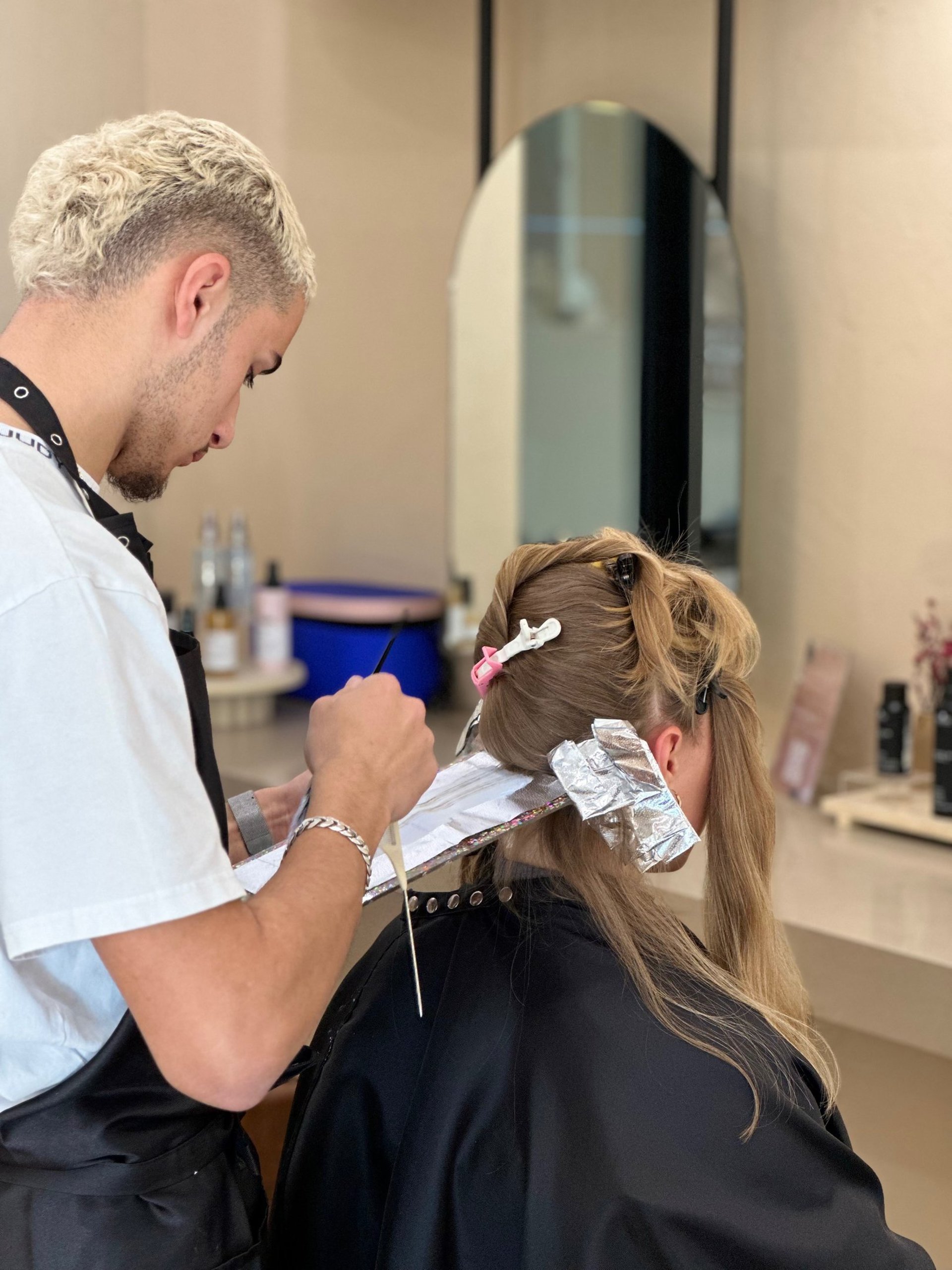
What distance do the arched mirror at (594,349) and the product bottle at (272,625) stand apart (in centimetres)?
46

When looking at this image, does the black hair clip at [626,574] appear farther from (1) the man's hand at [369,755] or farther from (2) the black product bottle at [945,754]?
(2) the black product bottle at [945,754]

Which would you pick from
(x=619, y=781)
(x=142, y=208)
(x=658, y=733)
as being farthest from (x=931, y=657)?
(x=142, y=208)

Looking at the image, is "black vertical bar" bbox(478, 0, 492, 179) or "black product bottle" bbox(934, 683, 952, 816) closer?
"black product bottle" bbox(934, 683, 952, 816)

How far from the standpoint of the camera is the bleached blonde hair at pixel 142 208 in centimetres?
99

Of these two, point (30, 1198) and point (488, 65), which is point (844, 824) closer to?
point (30, 1198)

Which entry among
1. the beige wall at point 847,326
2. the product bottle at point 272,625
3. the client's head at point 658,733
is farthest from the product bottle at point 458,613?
the client's head at point 658,733

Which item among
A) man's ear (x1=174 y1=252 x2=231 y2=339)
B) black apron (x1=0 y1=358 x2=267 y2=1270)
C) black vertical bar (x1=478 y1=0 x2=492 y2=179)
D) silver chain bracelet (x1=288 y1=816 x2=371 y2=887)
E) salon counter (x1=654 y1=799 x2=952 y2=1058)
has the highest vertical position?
black vertical bar (x1=478 y1=0 x2=492 y2=179)

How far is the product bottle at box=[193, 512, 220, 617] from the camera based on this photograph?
303 cm

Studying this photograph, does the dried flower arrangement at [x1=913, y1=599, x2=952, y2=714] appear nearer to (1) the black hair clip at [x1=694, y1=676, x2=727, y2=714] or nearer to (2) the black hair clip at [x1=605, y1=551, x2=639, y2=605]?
(1) the black hair clip at [x1=694, y1=676, x2=727, y2=714]

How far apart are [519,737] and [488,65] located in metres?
2.17

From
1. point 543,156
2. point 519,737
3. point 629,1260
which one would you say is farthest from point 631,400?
point 629,1260

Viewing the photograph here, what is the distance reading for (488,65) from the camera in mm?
2973

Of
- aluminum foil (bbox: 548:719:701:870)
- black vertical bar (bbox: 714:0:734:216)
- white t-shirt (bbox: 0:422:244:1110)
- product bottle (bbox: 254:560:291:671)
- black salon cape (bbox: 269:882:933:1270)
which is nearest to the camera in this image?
white t-shirt (bbox: 0:422:244:1110)

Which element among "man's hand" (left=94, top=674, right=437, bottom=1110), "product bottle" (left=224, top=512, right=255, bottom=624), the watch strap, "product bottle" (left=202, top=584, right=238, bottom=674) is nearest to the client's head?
the watch strap
